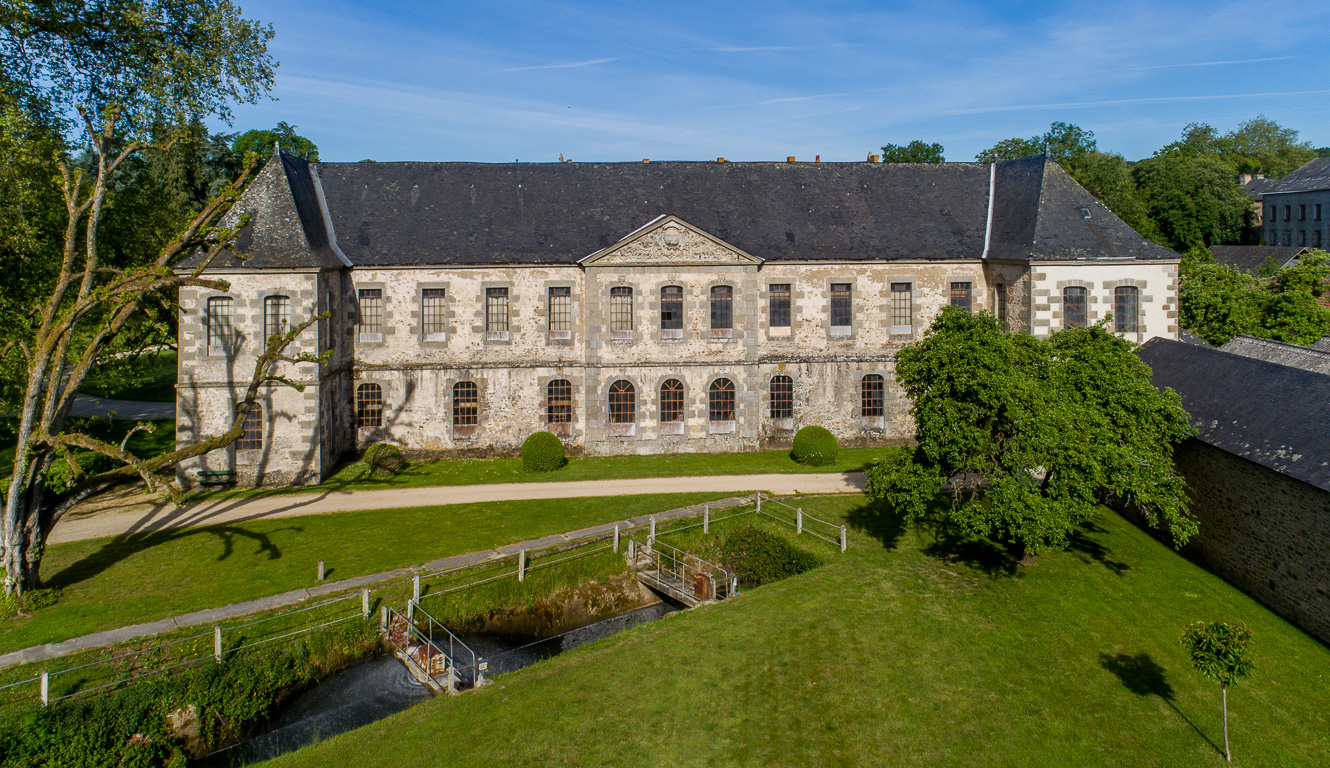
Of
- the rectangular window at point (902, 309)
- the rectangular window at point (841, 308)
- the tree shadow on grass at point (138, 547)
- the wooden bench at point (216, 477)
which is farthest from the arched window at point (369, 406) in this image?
the rectangular window at point (902, 309)

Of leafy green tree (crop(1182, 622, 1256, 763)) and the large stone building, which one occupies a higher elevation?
the large stone building

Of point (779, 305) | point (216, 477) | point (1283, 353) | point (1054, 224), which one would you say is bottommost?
point (216, 477)

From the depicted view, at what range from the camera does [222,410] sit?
93.8 feet

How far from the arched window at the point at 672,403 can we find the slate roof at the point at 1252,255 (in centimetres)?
5528

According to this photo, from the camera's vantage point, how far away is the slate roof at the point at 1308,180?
79.4m

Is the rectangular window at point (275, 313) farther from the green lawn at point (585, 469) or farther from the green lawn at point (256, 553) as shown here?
the green lawn at point (256, 553)

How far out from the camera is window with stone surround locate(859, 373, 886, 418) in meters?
34.5

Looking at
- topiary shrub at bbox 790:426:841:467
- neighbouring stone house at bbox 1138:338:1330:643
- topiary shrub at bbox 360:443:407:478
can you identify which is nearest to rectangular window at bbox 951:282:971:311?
topiary shrub at bbox 790:426:841:467

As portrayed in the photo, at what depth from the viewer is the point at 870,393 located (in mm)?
34562

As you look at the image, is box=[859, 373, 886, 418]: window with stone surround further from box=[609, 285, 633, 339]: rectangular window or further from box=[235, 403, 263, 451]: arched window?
box=[235, 403, 263, 451]: arched window

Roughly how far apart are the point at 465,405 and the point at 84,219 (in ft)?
48.7

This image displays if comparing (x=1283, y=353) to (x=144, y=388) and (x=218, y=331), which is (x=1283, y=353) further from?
(x=144, y=388)

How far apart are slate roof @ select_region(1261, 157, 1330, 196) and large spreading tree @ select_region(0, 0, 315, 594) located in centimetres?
8899

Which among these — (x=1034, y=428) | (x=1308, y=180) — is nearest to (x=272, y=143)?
(x=1034, y=428)
